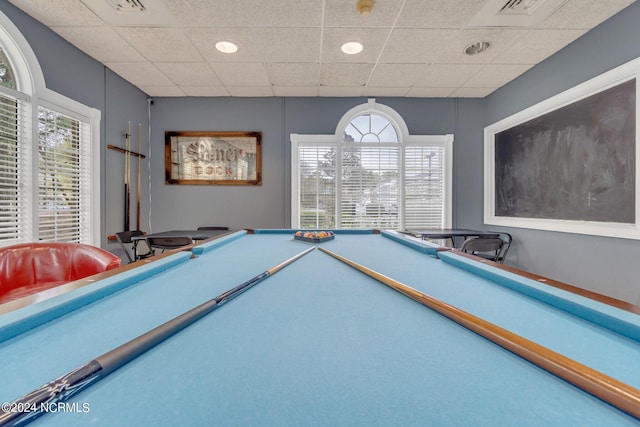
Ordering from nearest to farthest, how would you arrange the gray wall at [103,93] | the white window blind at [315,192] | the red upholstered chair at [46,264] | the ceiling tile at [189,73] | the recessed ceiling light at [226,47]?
the red upholstered chair at [46,264]
the gray wall at [103,93]
the recessed ceiling light at [226,47]
the ceiling tile at [189,73]
the white window blind at [315,192]

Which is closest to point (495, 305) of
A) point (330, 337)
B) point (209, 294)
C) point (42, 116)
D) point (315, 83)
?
point (330, 337)

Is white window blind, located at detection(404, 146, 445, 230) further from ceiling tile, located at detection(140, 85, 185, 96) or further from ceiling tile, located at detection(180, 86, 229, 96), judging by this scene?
ceiling tile, located at detection(140, 85, 185, 96)

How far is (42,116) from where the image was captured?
246 centimetres

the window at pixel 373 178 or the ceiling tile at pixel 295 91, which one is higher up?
the ceiling tile at pixel 295 91

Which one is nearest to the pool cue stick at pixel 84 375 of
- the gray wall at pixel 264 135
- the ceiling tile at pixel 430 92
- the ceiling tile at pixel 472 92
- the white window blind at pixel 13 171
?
the white window blind at pixel 13 171

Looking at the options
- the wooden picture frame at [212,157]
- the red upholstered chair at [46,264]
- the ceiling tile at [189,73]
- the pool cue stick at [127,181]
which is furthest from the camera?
the wooden picture frame at [212,157]

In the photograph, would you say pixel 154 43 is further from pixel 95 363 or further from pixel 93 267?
pixel 95 363

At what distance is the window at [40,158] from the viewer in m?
2.19

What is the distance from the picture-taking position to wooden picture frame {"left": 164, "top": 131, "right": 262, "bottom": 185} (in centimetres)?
A: 396

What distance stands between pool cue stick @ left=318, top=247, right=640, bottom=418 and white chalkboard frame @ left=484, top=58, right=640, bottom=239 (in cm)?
250

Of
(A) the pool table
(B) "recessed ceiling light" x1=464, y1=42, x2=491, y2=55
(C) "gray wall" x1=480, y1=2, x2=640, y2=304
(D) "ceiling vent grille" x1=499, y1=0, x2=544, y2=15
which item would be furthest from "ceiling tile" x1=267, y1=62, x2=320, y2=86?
(A) the pool table

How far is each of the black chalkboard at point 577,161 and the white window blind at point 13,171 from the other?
496 cm

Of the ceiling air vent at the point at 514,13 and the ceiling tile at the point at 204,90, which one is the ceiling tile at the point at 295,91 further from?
the ceiling air vent at the point at 514,13

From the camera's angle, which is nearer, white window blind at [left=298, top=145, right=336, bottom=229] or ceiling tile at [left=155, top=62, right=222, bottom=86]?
ceiling tile at [left=155, top=62, right=222, bottom=86]
